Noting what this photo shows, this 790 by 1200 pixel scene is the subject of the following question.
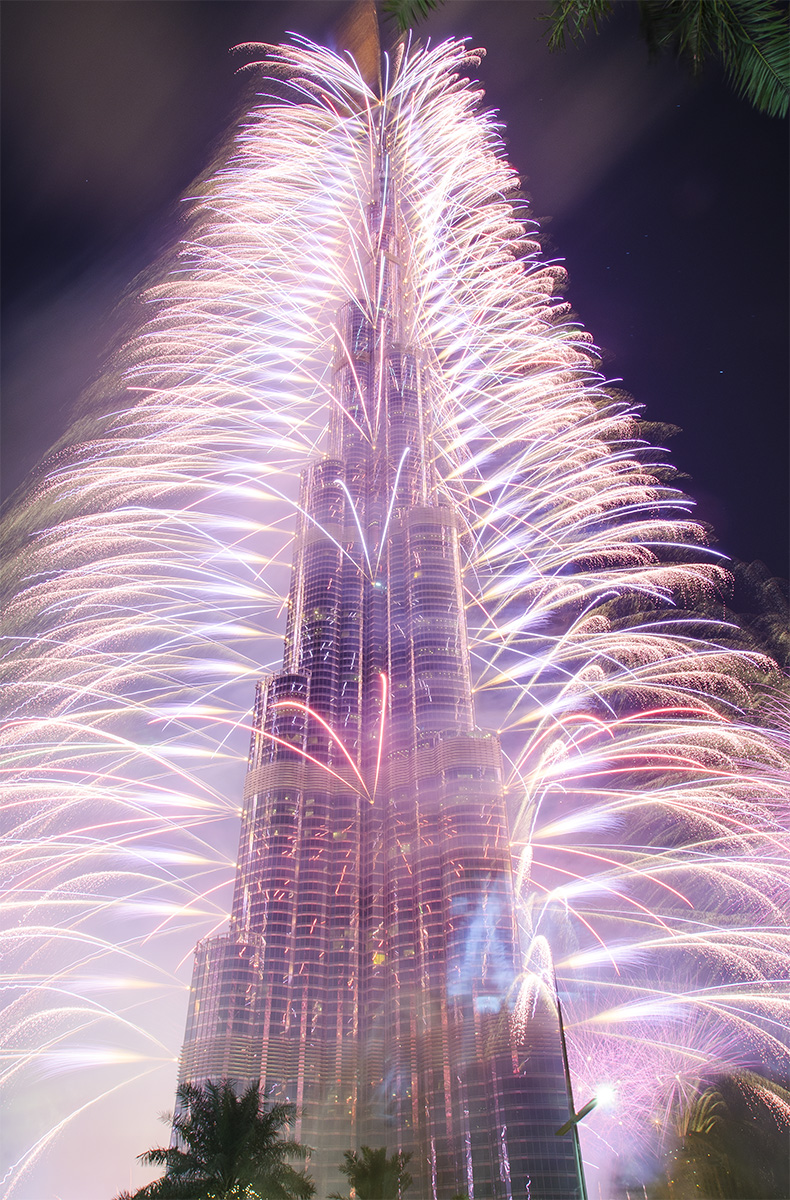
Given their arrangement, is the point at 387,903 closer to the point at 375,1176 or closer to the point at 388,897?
the point at 388,897

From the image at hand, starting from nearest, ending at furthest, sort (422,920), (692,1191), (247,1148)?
1. (247,1148)
2. (692,1191)
3. (422,920)

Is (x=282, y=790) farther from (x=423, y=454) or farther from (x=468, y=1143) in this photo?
(x=423, y=454)

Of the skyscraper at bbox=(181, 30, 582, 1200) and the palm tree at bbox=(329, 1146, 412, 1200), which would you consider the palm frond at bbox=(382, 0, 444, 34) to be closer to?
the palm tree at bbox=(329, 1146, 412, 1200)

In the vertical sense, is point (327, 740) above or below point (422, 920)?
above

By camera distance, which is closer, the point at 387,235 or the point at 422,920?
the point at 387,235

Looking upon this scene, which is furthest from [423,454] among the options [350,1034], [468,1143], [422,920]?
[468,1143]

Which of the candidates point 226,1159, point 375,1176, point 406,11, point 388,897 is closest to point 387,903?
point 388,897

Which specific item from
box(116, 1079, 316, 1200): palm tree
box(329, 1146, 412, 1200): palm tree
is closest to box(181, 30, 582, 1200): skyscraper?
box(329, 1146, 412, 1200): palm tree

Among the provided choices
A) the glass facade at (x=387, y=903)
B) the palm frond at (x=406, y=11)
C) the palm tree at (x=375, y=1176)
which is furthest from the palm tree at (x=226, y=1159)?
the glass facade at (x=387, y=903)
